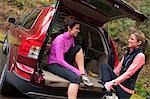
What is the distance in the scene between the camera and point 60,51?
243 inches

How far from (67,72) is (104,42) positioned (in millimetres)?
1564

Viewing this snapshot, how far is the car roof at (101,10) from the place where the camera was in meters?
5.88

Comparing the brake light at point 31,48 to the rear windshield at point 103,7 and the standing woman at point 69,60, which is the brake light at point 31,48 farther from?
the rear windshield at point 103,7

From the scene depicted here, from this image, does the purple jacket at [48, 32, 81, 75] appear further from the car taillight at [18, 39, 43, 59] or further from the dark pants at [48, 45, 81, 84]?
the car taillight at [18, 39, 43, 59]

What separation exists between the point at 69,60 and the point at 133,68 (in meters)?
1.30

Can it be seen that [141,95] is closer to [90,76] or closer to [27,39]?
[90,76]

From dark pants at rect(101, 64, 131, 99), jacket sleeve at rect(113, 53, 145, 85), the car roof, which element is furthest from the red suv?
jacket sleeve at rect(113, 53, 145, 85)

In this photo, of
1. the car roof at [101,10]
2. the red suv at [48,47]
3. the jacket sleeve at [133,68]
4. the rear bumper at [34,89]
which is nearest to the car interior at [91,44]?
the red suv at [48,47]

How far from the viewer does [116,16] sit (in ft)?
22.1

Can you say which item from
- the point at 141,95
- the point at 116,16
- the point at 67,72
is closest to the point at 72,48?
the point at 67,72

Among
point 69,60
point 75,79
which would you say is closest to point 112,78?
point 75,79

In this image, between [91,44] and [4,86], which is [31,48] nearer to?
[4,86]

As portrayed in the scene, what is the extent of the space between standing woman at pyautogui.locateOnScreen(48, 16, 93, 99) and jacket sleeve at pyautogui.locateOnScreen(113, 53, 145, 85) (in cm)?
67

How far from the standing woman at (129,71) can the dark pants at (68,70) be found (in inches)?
19.9
